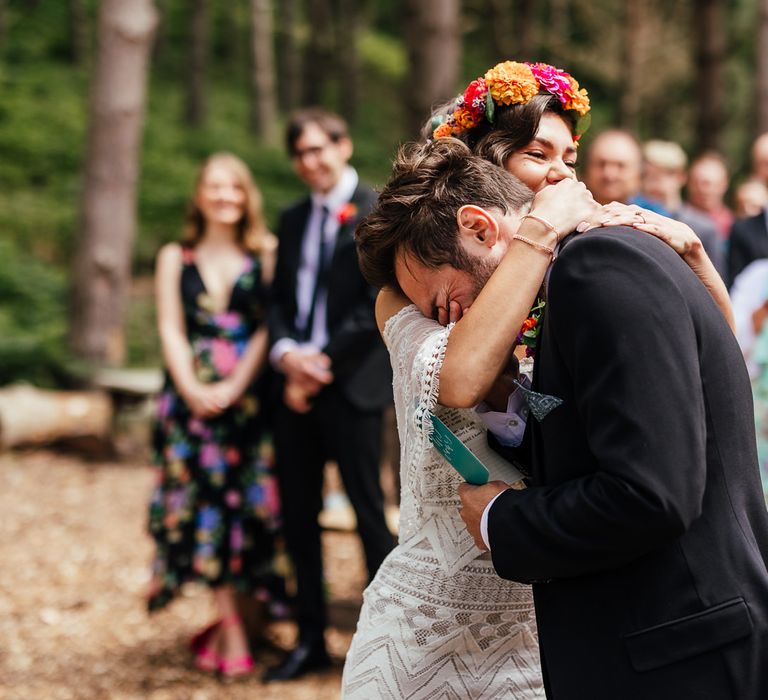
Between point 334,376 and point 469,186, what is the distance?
2.70 metres

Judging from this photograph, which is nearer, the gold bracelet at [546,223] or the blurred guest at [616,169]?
the gold bracelet at [546,223]

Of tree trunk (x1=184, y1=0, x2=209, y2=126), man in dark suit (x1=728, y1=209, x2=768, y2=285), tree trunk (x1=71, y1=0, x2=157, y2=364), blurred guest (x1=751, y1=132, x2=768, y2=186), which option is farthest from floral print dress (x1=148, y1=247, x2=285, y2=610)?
tree trunk (x1=184, y1=0, x2=209, y2=126)

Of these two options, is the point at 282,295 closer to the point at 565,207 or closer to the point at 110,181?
the point at 565,207

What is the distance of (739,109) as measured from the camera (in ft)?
73.7

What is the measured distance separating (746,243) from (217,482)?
3.05 m

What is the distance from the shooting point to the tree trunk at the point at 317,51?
23.5 metres

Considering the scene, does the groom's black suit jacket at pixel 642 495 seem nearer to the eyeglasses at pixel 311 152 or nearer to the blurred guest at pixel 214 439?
the eyeglasses at pixel 311 152

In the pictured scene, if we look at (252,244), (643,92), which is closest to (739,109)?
(643,92)

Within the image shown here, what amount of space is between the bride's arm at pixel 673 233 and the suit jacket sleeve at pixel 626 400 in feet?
0.43

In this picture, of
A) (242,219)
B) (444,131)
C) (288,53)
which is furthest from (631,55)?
(444,131)

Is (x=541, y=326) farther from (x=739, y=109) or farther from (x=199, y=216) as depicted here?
(x=739, y=109)

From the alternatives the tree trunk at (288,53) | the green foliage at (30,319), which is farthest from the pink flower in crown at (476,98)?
the tree trunk at (288,53)

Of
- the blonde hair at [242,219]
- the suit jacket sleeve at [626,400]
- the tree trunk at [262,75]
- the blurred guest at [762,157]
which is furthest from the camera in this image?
the tree trunk at [262,75]

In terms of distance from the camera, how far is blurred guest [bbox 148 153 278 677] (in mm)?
5008
